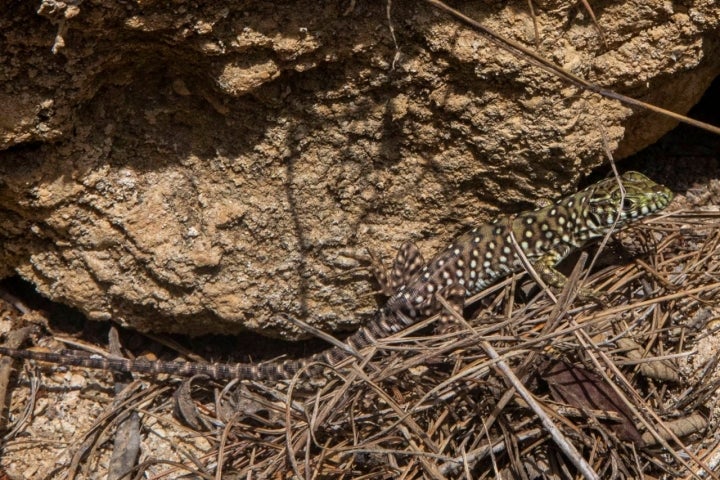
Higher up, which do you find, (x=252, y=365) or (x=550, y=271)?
(x=550, y=271)

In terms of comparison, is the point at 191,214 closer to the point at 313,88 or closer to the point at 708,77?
the point at 313,88

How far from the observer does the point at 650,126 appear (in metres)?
3.87

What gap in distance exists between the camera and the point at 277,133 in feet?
10.9

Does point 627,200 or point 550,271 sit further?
point 550,271

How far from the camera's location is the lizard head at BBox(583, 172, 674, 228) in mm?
3760

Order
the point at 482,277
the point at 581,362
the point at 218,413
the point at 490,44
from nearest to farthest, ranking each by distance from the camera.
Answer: the point at 490,44 → the point at 581,362 → the point at 218,413 → the point at 482,277

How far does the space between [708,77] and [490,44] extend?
4.69 feet

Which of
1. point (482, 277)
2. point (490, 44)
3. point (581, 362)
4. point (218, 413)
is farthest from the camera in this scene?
point (482, 277)

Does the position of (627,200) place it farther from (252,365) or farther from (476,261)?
(252,365)

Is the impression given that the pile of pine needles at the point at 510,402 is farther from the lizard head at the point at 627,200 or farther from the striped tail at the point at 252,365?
the lizard head at the point at 627,200

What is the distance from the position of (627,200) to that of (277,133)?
1.90 meters

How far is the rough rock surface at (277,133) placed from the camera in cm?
293

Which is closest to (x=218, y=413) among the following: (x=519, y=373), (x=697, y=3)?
(x=519, y=373)

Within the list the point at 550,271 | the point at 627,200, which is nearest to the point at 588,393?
the point at 550,271
